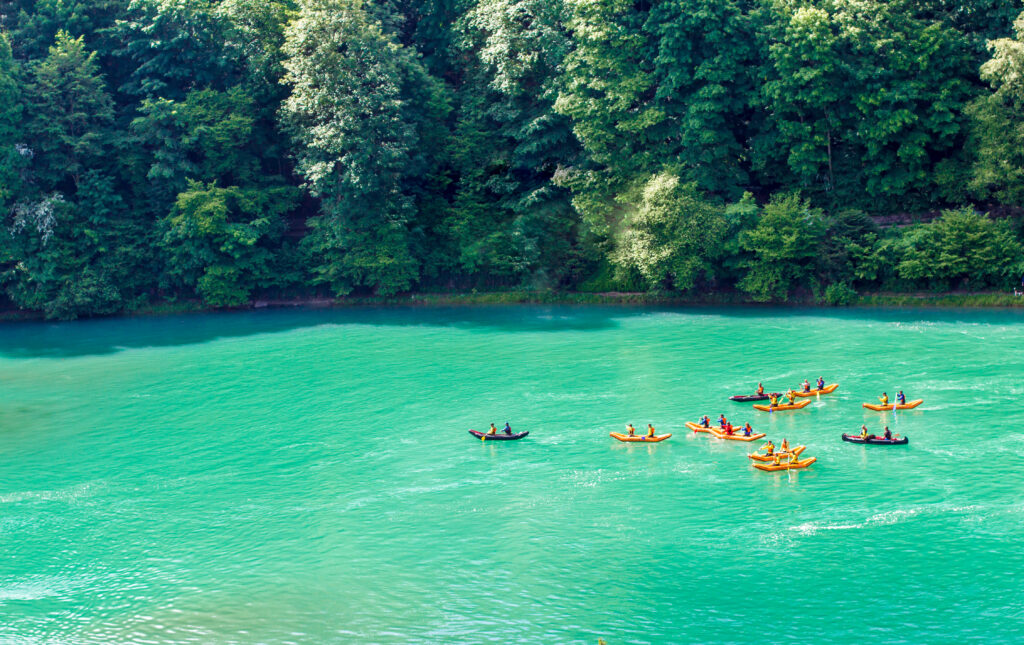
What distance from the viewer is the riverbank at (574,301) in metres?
66.9

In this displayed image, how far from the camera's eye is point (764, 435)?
1748 inches

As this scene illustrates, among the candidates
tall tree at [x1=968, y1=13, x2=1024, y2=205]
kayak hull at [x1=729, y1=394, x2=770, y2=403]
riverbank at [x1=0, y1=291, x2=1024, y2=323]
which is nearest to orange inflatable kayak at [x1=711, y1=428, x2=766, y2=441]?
kayak hull at [x1=729, y1=394, x2=770, y2=403]

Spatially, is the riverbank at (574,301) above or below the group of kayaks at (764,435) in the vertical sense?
above

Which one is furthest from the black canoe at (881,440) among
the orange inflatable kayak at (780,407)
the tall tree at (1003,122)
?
the tall tree at (1003,122)

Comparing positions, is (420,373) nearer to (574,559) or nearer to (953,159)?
(574,559)

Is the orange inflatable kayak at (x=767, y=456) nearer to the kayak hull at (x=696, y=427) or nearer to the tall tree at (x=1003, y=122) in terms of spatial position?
the kayak hull at (x=696, y=427)

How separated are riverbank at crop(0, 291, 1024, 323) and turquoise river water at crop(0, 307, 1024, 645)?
92.6 inches

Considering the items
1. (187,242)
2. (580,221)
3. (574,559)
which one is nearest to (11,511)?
(574,559)

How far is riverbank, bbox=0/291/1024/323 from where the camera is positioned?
66875mm

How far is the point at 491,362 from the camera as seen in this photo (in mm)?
59844

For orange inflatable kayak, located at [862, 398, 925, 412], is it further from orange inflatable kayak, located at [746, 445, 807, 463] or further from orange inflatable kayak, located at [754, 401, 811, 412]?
orange inflatable kayak, located at [746, 445, 807, 463]

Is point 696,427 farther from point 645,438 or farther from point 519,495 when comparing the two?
point 519,495

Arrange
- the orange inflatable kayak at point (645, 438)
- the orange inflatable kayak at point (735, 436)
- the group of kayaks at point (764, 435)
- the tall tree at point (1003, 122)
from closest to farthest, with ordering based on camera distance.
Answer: the group of kayaks at point (764, 435) → the orange inflatable kayak at point (735, 436) → the orange inflatable kayak at point (645, 438) → the tall tree at point (1003, 122)

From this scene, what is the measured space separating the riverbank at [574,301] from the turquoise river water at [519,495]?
235 centimetres
